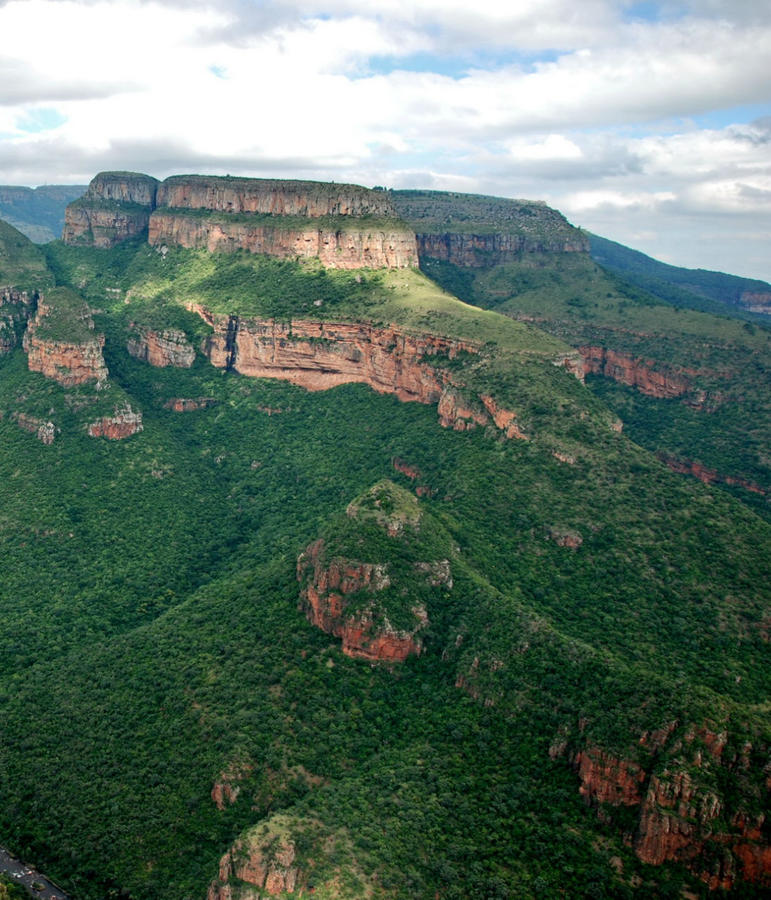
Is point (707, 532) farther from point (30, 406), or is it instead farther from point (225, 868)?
point (30, 406)

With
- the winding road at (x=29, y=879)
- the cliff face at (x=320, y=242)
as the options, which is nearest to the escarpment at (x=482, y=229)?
the cliff face at (x=320, y=242)

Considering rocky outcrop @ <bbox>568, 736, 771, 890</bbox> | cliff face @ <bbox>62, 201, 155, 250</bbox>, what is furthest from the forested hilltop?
cliff face @ <bbox>62, 201, 155, 250</bbox>

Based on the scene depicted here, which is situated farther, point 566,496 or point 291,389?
point 291,389

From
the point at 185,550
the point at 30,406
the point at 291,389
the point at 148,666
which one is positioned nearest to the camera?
the point at 148,666

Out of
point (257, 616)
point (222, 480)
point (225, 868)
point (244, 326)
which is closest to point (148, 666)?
point (257, 616)

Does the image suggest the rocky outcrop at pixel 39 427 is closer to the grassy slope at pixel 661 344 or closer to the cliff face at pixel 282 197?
the cliff face at pixel 282 197

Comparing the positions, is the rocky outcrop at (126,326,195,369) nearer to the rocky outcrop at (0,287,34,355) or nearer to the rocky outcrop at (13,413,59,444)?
the rocky outcrop at (0,287,34,355)
